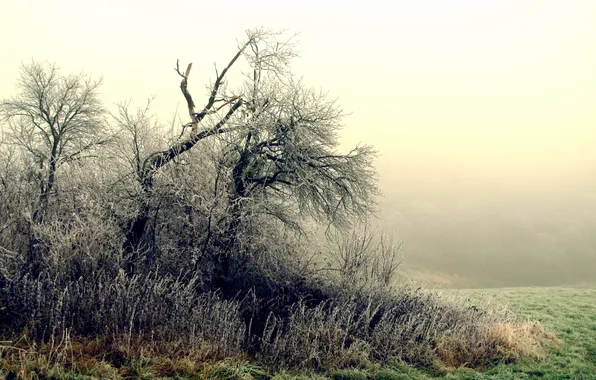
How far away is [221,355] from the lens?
9.43 m

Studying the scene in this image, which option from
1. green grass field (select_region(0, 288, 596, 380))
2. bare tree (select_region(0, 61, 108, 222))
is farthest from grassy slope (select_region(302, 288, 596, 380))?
bare tree (select_region(0, 61, 108, 222))

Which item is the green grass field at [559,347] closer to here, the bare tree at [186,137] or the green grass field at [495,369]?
the green grass field at [495,369]

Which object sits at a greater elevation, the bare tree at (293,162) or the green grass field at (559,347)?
the bare tree at (293,162)

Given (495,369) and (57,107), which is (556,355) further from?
(57,107)

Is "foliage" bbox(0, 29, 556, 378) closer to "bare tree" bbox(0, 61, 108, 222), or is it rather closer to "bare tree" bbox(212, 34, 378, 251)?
"bare tree" bbox(212, 34, 378, 251)

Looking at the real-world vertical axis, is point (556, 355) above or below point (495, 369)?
above

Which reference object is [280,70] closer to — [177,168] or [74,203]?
[177,168]

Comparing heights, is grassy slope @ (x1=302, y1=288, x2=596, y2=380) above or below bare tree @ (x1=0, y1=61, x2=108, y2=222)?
below

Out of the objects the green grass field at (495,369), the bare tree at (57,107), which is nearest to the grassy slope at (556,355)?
the green grass field at (495,369)

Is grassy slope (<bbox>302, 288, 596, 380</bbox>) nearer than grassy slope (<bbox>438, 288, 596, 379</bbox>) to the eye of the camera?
Yes

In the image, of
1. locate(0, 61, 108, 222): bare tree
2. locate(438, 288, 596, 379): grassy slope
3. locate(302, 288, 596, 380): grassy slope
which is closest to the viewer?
locate(302, 288, 596, 380): grassy slope

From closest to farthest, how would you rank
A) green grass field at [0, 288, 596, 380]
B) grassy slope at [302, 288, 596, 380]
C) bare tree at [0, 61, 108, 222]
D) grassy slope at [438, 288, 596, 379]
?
green grass field at [0, 288, 596, 380]
grassy slope at [302, 288, 596, 380]
grassy slope at [438, 288, 596, 379]
bare tree at [0, 61, 108, 222]

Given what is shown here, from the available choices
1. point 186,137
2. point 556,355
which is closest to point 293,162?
point 186,137

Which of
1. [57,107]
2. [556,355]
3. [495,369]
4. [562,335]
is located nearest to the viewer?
[495,369]
